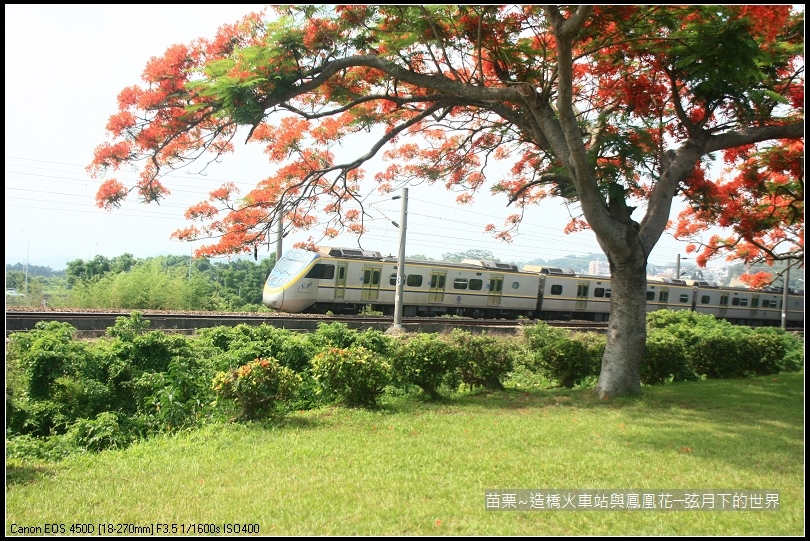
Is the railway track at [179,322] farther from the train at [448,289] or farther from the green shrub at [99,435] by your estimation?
the green shrub at [99,435]

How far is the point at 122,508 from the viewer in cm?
409

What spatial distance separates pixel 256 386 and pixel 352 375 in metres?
1.27

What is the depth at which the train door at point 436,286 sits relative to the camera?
2350 centimetres

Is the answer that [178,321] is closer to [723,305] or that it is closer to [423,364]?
[423,364]

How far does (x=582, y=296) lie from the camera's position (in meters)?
28.1

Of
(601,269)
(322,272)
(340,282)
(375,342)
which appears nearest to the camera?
(375,342)

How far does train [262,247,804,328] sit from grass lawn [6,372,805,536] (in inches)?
535

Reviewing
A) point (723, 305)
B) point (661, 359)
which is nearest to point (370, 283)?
point (661, 359)

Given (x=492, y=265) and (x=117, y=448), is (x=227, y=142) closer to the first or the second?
(x=117, y=448)

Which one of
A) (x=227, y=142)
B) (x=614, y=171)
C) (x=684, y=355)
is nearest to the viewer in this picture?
(x=227, y=142)

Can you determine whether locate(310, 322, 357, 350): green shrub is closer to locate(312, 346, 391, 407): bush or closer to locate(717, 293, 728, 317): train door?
locate(312, 346, 391, 407): bush

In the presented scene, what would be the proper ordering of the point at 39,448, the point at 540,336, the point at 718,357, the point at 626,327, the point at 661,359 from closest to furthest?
the point at 39,448, the point at 626,327, the point at 661,359, the point at 540,336, the point at 718,357

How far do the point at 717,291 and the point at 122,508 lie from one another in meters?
35.2

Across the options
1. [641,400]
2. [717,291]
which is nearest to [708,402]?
[641,400]
